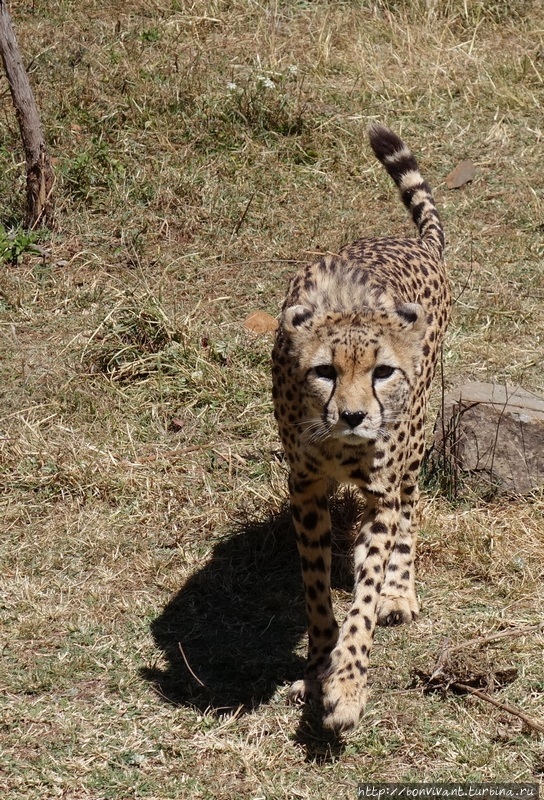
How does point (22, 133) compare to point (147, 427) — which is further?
point (22, 133)

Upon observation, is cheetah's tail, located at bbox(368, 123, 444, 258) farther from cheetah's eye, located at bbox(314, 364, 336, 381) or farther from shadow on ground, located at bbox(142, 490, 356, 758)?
cheetah's eye, located at bbox(314, 364, 336, 381)

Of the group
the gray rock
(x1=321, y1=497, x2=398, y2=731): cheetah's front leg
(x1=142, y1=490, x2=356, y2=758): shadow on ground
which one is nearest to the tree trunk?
(x1=142, y1=490, x2=356, y2=758): shadow on ground

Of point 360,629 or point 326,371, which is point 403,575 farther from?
point 326,371

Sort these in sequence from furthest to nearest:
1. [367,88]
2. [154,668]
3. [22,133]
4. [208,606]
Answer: [367,88] → [22,133] → [208,606] → [154,668]

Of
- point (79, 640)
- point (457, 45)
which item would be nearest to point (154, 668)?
point (79, 640)

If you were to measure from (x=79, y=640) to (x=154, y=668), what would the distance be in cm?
31

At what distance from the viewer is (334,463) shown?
384 centimetres

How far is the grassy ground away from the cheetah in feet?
0.86

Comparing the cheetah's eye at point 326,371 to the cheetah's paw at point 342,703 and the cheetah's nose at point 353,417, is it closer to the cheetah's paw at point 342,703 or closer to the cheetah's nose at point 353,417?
the cheetah's nose at point 353,417

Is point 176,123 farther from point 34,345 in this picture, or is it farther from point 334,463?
point 334,463

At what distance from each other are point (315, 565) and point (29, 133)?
3.58 m

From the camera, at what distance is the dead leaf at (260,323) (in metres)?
6.09

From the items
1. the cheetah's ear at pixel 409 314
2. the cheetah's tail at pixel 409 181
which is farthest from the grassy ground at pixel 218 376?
the cheetah's ear at pixel 409 314

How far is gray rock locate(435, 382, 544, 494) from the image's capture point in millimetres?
4906
